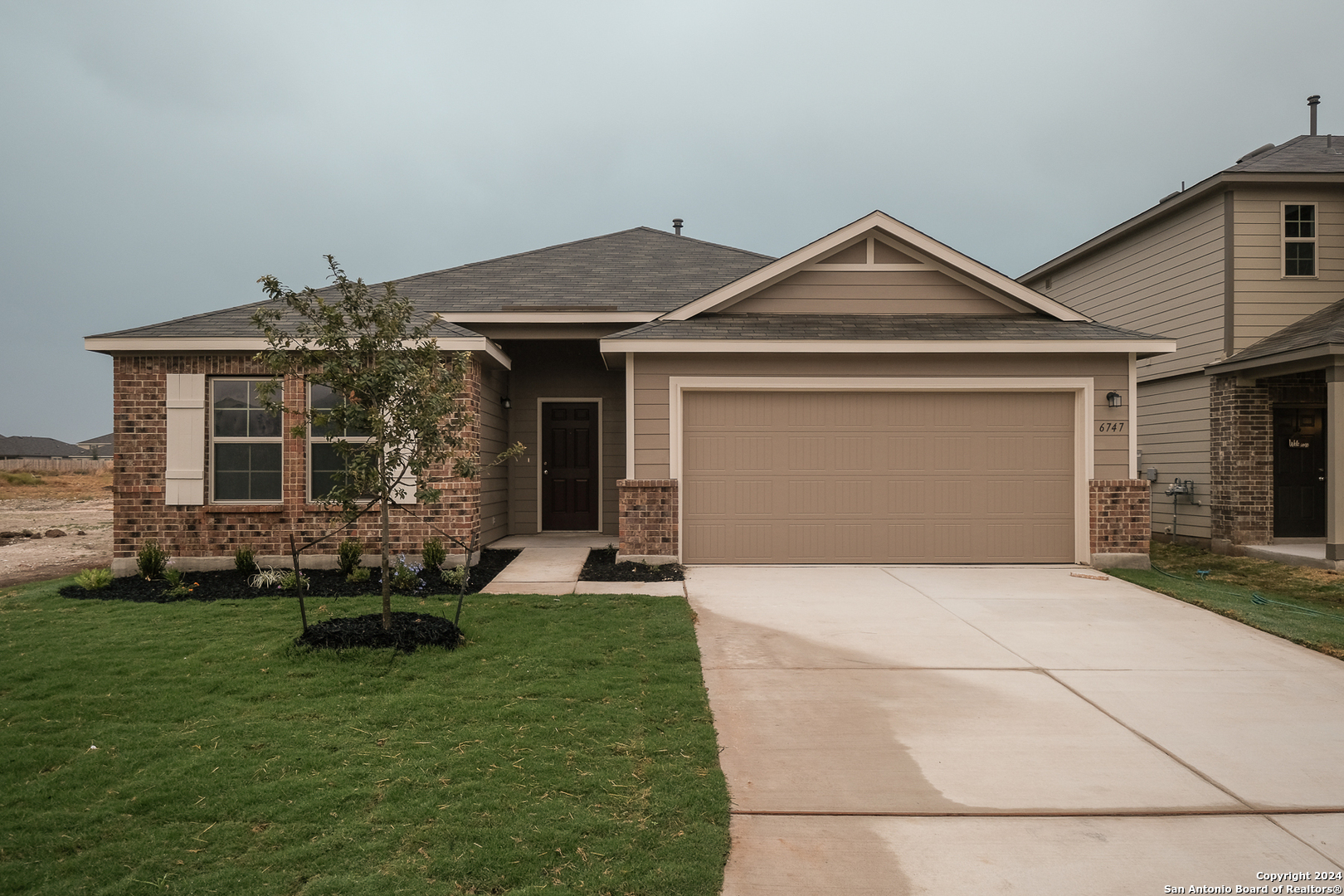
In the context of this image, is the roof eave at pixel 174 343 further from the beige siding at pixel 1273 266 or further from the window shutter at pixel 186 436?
the beige siding at pixel 1273 266

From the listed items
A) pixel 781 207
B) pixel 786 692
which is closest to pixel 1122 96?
pixel 781 207

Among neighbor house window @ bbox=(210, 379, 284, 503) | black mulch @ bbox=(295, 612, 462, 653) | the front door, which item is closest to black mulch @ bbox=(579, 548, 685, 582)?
black mulch @ bbox=(295, 612, 462, 653)

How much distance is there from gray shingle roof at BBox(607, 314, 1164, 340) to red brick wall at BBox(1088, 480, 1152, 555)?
6.21ft

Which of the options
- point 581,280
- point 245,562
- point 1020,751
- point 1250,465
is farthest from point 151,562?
point 1250,465

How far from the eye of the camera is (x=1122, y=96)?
246ft

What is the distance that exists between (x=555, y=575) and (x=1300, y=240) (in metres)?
12.9

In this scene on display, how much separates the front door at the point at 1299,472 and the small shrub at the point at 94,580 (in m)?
16.5

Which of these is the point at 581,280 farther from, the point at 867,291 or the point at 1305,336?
the point at 1305,336

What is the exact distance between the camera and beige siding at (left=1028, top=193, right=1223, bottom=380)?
1180cm

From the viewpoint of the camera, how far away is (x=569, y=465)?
12.2 m

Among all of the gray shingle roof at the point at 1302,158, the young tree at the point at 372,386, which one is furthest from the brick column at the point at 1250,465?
the young tree at the point at 372,386

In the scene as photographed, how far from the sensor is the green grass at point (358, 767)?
8.64 feet

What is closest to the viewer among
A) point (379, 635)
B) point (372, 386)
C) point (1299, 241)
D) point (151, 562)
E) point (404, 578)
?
point (372, 386)

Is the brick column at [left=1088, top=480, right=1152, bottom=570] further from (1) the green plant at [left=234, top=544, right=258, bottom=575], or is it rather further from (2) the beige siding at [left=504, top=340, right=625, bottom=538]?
(1) the green plant at [left=234, top=544, right=258, bottom=575]
